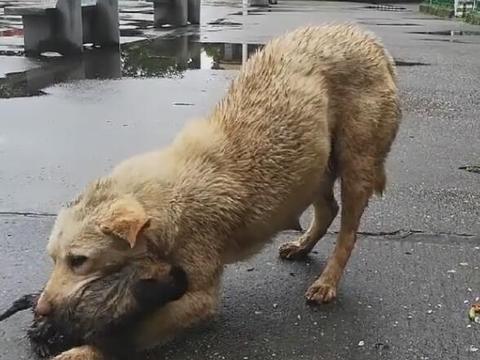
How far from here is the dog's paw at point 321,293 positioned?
4.12m

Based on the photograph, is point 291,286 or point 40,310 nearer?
point 40,310

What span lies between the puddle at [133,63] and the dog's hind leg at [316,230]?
4.94 metres

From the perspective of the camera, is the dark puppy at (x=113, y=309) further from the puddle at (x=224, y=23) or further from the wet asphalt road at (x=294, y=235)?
the puddle at (x=224, y=23)

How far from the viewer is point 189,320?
11.5 ft

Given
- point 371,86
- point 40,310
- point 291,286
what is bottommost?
point 291,286

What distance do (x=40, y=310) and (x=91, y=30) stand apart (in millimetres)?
12930

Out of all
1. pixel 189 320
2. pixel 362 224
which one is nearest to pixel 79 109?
pixel 362 224

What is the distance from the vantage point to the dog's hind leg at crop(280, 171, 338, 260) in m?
4.67

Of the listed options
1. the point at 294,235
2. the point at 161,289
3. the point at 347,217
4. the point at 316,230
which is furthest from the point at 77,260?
the point at 294,235

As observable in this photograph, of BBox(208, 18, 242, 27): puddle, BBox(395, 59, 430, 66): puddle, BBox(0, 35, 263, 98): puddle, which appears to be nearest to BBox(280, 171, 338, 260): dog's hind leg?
BBox(0, 35, 263, 98): puddle

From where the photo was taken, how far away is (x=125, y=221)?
3.19 metres

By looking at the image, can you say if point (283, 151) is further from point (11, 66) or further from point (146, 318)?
point (11, 66)

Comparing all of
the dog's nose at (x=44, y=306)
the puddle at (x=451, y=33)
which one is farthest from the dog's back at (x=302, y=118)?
the puddle at (x=451, y=33)

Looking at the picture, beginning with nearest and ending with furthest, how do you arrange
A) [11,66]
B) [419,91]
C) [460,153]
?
1. [460,153]
2. [419,91]
3. [11,66]
